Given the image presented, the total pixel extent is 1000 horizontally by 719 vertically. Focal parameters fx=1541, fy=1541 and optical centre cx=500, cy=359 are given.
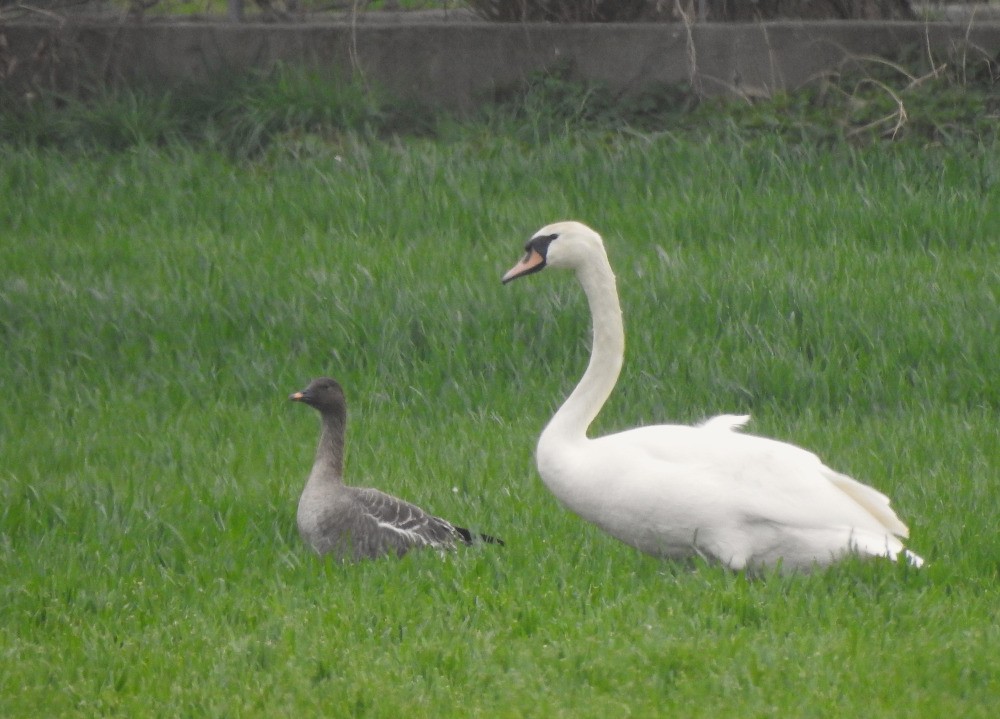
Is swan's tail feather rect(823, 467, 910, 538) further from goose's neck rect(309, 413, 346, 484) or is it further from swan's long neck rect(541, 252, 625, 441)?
goose's neck rect(309, 413, 346, 484)

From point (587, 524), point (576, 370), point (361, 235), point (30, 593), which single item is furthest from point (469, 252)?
point (30, 593)

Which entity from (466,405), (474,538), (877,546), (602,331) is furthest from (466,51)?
(877,546)

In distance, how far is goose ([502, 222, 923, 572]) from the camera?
5.03 m

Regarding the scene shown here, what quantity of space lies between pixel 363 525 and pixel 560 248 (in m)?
1.26

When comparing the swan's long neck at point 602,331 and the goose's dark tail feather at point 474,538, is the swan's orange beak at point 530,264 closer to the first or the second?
the swan's long neck at point 602,331

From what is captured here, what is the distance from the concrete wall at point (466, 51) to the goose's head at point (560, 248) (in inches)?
237

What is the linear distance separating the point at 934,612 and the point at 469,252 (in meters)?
4.97

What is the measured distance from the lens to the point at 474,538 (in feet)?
18.1

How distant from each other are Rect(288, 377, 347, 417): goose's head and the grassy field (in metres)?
0.39

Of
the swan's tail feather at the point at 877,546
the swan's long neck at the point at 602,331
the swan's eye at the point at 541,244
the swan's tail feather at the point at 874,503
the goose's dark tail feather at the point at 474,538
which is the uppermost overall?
the swan's eye at the point at 541,244

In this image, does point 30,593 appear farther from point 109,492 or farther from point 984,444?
point 984,444

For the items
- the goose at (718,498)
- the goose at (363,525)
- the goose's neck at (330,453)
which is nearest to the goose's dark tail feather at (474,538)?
the goose at (363,525)

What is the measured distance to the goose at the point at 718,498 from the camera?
198 inches

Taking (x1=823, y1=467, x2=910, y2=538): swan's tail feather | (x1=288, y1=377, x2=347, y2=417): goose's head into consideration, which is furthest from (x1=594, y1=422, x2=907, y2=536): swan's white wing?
(x1=288, y1=377, x2=347, y2=417): goose's head
